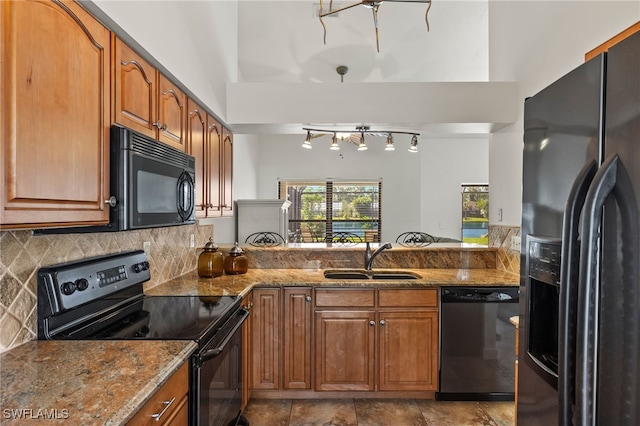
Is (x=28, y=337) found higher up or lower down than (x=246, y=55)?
lower down

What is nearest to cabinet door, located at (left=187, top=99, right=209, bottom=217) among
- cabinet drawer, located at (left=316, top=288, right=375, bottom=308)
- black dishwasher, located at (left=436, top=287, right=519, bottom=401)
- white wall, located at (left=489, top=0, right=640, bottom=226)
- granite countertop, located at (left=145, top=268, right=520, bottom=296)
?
granite countertop, located at (left=145, top=268, right=520, bottom=296)

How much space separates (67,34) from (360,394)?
2.56 metres

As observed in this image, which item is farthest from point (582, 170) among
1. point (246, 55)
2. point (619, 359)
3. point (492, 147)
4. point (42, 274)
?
point (246, 55)

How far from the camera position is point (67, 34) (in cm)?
108

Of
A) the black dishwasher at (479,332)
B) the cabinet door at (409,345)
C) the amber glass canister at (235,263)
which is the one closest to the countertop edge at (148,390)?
the amber glass canister at (235,263)

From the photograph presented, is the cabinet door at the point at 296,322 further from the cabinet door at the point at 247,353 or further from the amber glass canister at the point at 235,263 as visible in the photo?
the amber glass canister at the point at 235,263

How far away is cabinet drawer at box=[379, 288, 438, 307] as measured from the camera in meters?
2.42

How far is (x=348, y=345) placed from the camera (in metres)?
2.44

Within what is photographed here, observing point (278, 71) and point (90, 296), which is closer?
point (90, 296)

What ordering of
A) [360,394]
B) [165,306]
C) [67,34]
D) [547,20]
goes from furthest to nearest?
[360,394], [547,20], [165,306], [67,34]

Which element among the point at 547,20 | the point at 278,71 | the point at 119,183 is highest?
the point at 278,71

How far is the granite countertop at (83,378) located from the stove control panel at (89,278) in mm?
175

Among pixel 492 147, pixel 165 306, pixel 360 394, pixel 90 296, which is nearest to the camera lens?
pixel 90 296

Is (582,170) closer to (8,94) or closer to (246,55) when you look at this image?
(8,94)
